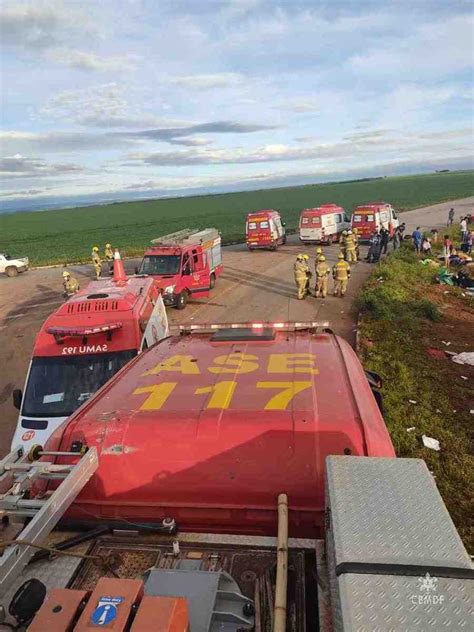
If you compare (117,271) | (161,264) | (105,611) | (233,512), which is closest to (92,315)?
→ (117,271)

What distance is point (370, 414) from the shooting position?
14.4ft

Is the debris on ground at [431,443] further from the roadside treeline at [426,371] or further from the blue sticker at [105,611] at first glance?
the blue sticker at [105,611]

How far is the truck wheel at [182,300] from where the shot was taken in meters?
18.3

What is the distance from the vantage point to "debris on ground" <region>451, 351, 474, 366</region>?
1185 centimetres

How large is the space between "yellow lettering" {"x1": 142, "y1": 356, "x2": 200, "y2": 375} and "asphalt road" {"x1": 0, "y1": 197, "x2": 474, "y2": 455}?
531cm

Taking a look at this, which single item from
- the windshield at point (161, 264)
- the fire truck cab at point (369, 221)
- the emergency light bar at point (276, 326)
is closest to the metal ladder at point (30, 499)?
the emergency light bar at point (276, 326)

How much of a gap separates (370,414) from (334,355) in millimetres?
1366

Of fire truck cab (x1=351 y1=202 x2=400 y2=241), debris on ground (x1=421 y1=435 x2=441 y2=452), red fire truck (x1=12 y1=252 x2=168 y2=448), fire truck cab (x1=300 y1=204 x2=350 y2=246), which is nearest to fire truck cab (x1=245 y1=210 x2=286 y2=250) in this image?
fire truck cab (x1=300 y1=204 x2=350 y2=246)

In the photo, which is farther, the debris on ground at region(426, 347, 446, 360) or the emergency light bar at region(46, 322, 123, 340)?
the debris on ground at region(426, 347, 446, 360)

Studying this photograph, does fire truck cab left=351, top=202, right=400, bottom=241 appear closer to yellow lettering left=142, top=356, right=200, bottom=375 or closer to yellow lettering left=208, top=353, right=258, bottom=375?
yellow lettering left=208, top=353, right=258, bottom=375

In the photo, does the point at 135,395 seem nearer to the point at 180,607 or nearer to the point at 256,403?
the point at 256,403

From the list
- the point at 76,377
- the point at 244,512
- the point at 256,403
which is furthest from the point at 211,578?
the point at 76,377

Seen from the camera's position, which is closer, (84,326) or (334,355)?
(334,355)

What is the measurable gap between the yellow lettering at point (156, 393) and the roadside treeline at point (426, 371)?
447 centimetres
